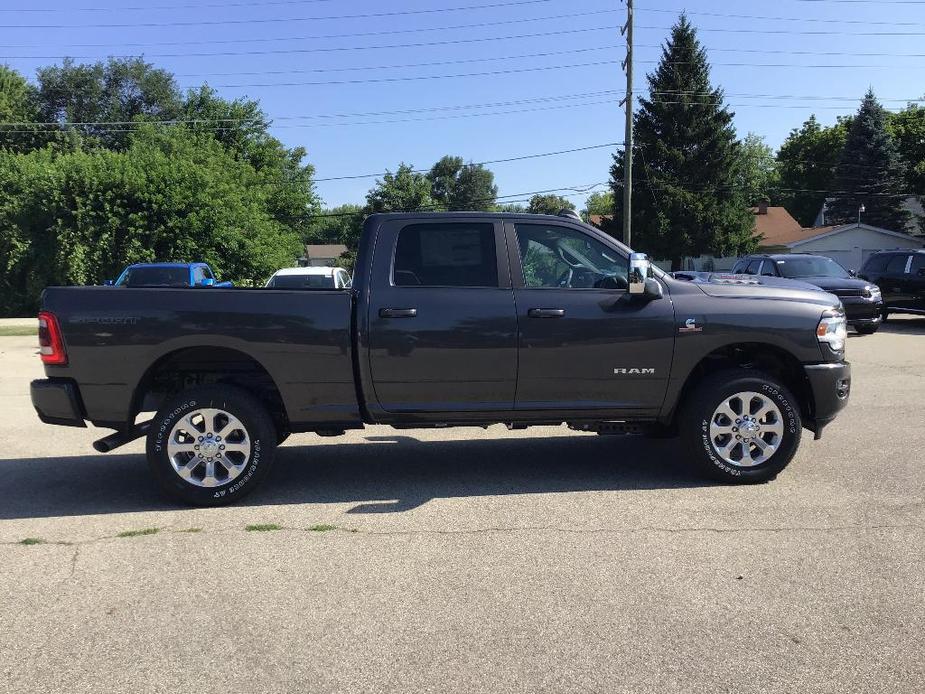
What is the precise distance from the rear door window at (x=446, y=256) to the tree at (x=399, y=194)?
59671mm

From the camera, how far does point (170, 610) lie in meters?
3.60

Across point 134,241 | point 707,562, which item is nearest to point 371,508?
point 707,562

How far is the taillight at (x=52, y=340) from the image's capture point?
→ 4.98 meters

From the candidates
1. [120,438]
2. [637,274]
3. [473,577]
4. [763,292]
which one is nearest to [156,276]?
[120,438]

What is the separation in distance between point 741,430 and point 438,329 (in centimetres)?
234

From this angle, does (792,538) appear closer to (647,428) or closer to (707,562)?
(707,562)

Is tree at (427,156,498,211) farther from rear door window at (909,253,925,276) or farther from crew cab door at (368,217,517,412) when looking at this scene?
crew cab door at (368,217,517,412)

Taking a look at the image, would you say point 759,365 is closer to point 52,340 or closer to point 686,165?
point 52,340

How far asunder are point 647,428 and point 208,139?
36358 millimetres

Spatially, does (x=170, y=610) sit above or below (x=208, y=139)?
below

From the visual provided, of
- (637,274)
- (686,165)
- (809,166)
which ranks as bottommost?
(637,274)

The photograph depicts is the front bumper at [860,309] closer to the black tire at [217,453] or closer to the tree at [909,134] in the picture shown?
the black tire at [217,453]

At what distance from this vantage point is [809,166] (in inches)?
2793

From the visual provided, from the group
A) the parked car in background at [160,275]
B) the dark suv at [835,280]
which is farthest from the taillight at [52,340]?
the dark suv at [835,280]
